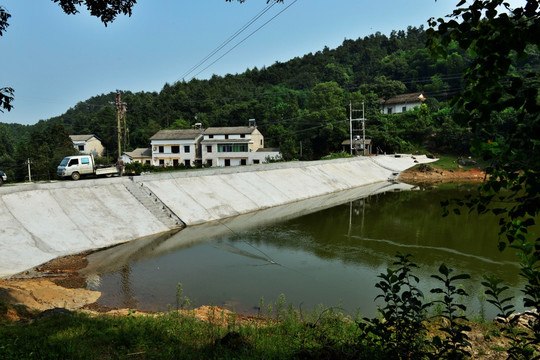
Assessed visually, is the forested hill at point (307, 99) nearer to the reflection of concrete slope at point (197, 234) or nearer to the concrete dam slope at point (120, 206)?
the concrete dam slope at point (120, 206)

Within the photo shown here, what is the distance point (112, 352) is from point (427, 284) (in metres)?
10.7

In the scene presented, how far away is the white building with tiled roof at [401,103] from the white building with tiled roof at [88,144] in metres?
64.4

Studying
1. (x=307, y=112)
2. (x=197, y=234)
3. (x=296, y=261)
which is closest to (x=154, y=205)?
(x=197, y=234)

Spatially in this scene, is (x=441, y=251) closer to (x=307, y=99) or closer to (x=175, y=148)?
Answer: (x=175, y=148)

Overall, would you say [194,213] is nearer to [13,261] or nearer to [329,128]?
[13,261]

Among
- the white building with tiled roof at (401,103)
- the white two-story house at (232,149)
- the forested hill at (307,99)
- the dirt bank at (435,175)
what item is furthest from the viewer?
the white building with tiled roof at (401,103)

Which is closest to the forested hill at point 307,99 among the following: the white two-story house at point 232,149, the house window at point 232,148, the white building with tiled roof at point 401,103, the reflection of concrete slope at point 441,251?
the white building with tiled roof at point 401,103

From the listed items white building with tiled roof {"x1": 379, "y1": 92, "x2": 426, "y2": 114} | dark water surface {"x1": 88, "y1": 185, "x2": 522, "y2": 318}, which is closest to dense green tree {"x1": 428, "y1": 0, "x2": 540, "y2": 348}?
dark water surface {"x1": 88, "y1": 185, "x2": 522, "y2": 318}

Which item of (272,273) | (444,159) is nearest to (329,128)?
(444,159)

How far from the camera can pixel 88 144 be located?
7606cm

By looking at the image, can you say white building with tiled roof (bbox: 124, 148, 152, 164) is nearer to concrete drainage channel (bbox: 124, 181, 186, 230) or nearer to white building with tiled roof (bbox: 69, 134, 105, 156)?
white building with tiled roof (bbox: 69, 134, 105, 156)

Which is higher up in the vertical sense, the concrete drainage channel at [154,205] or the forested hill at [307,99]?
the forested hill at [307,99]

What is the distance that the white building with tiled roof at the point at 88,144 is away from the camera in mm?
74875

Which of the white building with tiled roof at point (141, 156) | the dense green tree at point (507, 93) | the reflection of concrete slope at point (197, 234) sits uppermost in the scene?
the white building with tiled roof at point (141, 156)
